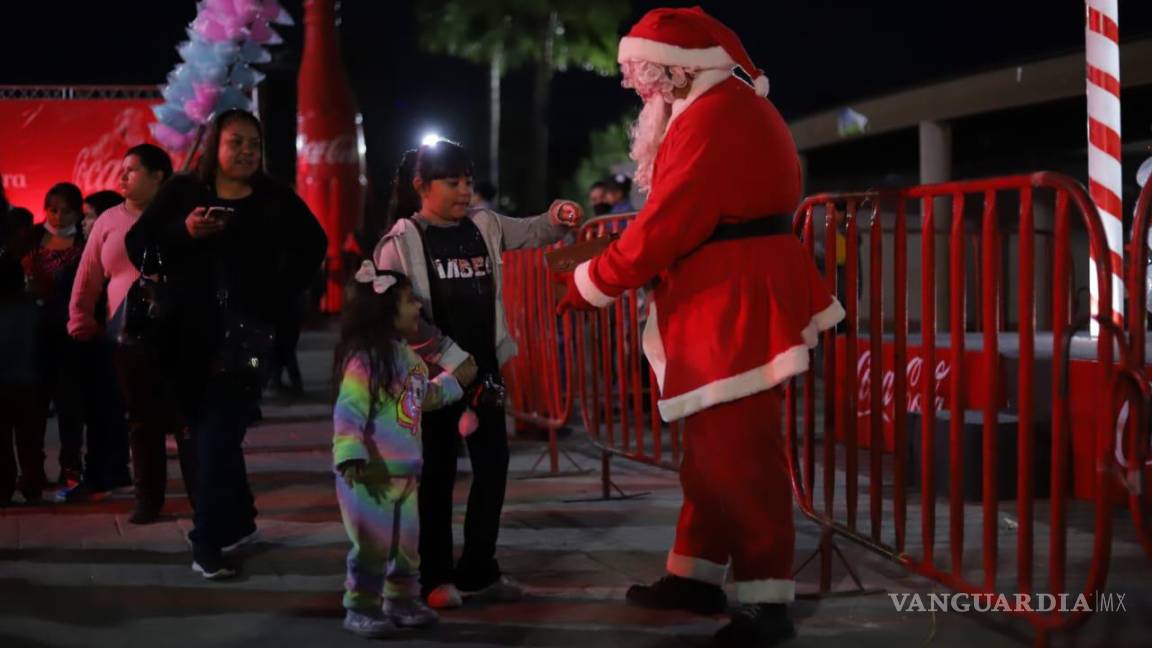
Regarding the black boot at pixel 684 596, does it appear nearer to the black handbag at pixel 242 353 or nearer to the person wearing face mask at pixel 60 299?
the black handbag at pixel 242 353

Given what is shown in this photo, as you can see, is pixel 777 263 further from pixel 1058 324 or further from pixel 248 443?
pixel 248 443

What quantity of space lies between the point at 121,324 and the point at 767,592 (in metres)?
3.53

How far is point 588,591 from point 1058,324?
2.14 m

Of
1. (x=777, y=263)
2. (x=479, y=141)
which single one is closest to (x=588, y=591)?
(x=777, y=263)

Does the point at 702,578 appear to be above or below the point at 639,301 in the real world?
below

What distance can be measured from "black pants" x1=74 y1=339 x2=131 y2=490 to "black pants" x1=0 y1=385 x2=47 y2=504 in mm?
255

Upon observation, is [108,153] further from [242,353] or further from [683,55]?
[683,55]

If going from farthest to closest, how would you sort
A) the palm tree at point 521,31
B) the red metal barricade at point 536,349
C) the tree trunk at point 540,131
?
the palm tree at point 521,31
the tree trunk at point 540,131
the red metal barricade at point 536,349

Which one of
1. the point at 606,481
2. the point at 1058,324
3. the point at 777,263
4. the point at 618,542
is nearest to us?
the point at 1058,324

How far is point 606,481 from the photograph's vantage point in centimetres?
719

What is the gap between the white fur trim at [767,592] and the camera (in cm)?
434

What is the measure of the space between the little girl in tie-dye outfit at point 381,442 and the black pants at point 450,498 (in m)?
0.26

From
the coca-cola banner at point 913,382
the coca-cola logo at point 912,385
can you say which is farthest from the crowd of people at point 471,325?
the coca-cola logo at point 912,385

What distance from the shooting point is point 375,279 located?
4547mm
